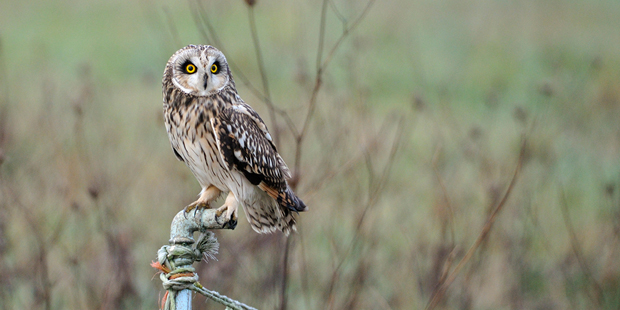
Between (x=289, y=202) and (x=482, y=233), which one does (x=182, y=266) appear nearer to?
(x=289, y=202)

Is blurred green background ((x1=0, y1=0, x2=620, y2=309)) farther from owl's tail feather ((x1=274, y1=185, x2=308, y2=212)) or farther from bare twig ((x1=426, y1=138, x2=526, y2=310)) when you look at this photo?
owl's tail feather ((x1=274, y1=185, x2=308, y2=212))

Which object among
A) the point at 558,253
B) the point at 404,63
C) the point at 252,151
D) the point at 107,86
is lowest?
the point at 558,253

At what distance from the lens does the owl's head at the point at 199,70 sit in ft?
4.95

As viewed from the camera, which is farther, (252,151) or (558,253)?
(558,253)

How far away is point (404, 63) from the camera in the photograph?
22.3 ft

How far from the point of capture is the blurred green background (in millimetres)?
2668

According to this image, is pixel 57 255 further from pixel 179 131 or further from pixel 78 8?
pixel 78 8

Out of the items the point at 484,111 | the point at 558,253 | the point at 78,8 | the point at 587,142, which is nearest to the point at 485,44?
the point at 484,111

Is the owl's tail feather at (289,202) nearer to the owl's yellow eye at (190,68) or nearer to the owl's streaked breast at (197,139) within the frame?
the owl's streaked breast at (197,139)

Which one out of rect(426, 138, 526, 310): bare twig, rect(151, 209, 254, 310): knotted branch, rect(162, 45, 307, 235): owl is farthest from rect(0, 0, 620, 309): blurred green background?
rect(151, 209, 254, 310): knotted branch

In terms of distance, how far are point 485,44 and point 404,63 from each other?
153 cm

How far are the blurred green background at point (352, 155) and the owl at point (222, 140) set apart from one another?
0.33 metres

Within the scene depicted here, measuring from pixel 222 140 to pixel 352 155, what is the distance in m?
2.41

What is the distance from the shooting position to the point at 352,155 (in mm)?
3996
